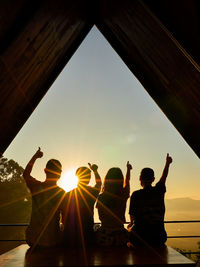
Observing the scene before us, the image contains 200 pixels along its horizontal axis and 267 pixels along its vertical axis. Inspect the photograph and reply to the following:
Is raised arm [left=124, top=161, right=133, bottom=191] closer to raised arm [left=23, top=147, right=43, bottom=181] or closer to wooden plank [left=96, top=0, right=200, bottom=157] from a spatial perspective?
raised arm [left=23, top=147, right=43, bottom=181]

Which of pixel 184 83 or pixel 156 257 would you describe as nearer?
pixel 156 257

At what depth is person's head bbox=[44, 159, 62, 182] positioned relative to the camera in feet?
8.97

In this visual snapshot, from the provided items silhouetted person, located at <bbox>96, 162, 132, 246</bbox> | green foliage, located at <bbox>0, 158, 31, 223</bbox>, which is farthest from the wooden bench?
green foliage, located at <bbox>0, 158, 31, 223</bbox>

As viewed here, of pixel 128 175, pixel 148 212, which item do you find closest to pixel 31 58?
pixel 128 175

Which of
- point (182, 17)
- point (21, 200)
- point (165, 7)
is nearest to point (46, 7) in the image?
point (165, 7)

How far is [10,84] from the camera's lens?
→ 153 inches

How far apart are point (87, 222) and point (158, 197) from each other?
3.15 feet

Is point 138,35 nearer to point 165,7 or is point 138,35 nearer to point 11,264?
point 165,7

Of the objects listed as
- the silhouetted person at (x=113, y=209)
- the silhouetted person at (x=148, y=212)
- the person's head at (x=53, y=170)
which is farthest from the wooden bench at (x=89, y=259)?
the person's head at (x=53, y=170)

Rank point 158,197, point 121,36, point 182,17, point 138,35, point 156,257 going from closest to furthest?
point 156,257 → point 158,197 → point 182,17 → point 138,35 → point 121,36

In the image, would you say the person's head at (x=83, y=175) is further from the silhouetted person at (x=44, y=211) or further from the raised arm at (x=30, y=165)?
the raised arm at (x=30, y=165)

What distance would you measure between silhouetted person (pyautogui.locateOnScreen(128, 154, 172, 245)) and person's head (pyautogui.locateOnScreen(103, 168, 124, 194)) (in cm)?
27

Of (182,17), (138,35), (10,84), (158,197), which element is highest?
(138,35)

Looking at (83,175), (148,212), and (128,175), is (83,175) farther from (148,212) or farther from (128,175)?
(148,212)
